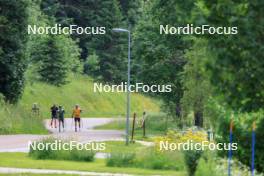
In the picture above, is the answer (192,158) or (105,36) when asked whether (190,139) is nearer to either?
(192,158)

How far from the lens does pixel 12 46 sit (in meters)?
55.1

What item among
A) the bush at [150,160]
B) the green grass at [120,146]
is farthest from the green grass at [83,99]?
the bush at [150,160]

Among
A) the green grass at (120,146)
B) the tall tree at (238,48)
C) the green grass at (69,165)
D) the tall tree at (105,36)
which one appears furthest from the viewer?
the tall tree at (105,36)

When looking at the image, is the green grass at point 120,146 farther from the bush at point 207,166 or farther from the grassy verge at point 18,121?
the bush at point 207,166

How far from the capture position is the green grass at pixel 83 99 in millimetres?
76438

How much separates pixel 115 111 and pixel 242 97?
253ft

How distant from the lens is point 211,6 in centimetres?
1127

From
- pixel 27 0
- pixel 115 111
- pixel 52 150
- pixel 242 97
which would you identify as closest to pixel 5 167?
pixel 52 150

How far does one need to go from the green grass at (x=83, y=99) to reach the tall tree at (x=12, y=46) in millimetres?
17405

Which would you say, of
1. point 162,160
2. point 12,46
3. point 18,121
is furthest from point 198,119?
point 162,160

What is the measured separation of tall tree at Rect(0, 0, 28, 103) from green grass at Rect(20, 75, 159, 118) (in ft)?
57.1

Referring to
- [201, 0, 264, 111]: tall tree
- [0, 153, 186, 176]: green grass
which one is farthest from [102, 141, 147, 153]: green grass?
[201, 0, 264, 111]: tall tree

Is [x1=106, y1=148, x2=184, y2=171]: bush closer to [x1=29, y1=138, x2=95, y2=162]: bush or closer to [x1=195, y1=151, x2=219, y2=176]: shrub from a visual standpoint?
[x1=29, y1=138, x2=95, y2=162]: bush

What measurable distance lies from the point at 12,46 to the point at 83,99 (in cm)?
3133
